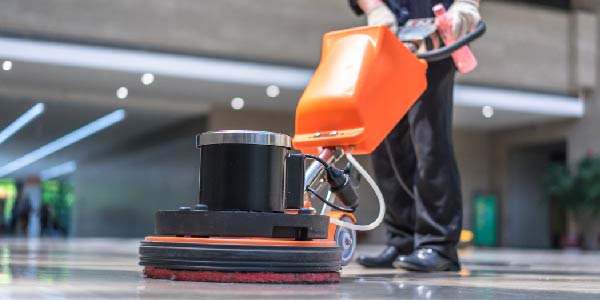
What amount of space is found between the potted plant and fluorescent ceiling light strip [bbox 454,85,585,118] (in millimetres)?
839

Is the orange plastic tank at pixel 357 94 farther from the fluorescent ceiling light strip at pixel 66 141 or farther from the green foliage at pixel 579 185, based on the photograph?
the green foliage at pixel 579 185

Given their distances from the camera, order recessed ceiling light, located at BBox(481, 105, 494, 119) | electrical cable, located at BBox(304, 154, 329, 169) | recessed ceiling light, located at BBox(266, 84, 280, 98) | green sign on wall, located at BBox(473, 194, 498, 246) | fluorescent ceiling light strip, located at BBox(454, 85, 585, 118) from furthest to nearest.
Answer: green sign on wall, located at BBox(473, 194, 498, 246) < recessed ceiling light, located at BBox(481, 105, 494, 119) < fluorescent ceiling light strip, located at BBox(454, 85, 585, 118) < recessed ceiling light, located at BBox(266, 84, 280, 98) < electrical cable, located at BBox(304, 154, 329, 169)

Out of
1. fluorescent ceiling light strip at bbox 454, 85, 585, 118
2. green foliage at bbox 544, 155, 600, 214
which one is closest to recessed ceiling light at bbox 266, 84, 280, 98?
fluorescent ceiling light strip at bbox 454, 85, 585, 118

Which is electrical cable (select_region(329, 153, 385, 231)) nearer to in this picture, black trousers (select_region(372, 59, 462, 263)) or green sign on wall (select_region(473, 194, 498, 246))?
black trousers (select_region(372, 59, 462, 263))

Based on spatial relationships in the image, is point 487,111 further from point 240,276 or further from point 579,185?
point 240,276

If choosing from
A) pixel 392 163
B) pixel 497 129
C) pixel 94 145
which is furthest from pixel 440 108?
pixel 497 129

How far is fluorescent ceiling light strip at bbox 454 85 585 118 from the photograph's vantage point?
441 inches

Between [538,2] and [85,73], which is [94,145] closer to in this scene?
[85,73]

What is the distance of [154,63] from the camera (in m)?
9.20

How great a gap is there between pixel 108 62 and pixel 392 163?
7184 mm

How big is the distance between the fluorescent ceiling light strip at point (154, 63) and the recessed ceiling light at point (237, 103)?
1.36 meters

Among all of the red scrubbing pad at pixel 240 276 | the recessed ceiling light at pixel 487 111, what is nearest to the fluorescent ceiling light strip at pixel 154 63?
the recessed ceiling light at pixel 487 111

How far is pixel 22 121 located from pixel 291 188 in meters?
9.45

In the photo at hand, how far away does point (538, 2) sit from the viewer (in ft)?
38.9
